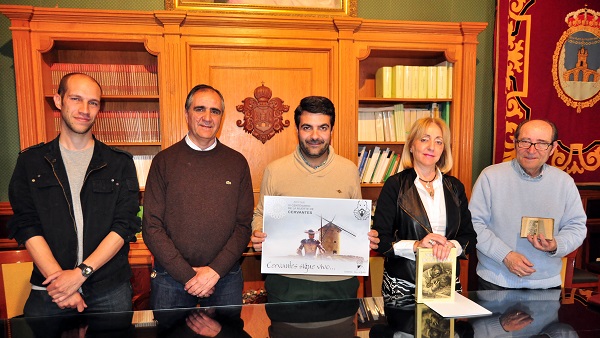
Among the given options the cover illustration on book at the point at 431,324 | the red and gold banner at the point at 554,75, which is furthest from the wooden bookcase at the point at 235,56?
the cover illustration on book at the point at 431,324

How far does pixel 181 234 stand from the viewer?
190 cm

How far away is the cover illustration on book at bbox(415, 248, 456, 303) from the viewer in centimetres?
147

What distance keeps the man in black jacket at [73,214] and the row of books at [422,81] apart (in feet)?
7.72

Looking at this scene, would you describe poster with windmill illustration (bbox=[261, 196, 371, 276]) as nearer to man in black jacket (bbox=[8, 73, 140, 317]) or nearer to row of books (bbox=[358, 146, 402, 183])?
man in black jacket (bbox=[8, 73, 140, 317])

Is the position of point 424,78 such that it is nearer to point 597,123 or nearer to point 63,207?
point 597,123

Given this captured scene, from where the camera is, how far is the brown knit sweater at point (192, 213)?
6.18 feet

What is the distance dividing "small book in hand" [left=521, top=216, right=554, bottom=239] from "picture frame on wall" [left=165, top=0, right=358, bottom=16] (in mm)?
2283

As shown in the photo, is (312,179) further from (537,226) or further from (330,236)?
(537,226)

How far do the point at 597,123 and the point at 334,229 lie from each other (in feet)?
11.1

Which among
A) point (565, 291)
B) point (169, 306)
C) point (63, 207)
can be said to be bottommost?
point (169, 306)

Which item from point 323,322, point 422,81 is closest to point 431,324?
point 323,322

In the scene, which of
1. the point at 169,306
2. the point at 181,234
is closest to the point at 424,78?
the point at 181,234

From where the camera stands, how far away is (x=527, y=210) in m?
2.12

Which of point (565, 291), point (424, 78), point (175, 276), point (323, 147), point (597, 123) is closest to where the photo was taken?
point (565, 291)
